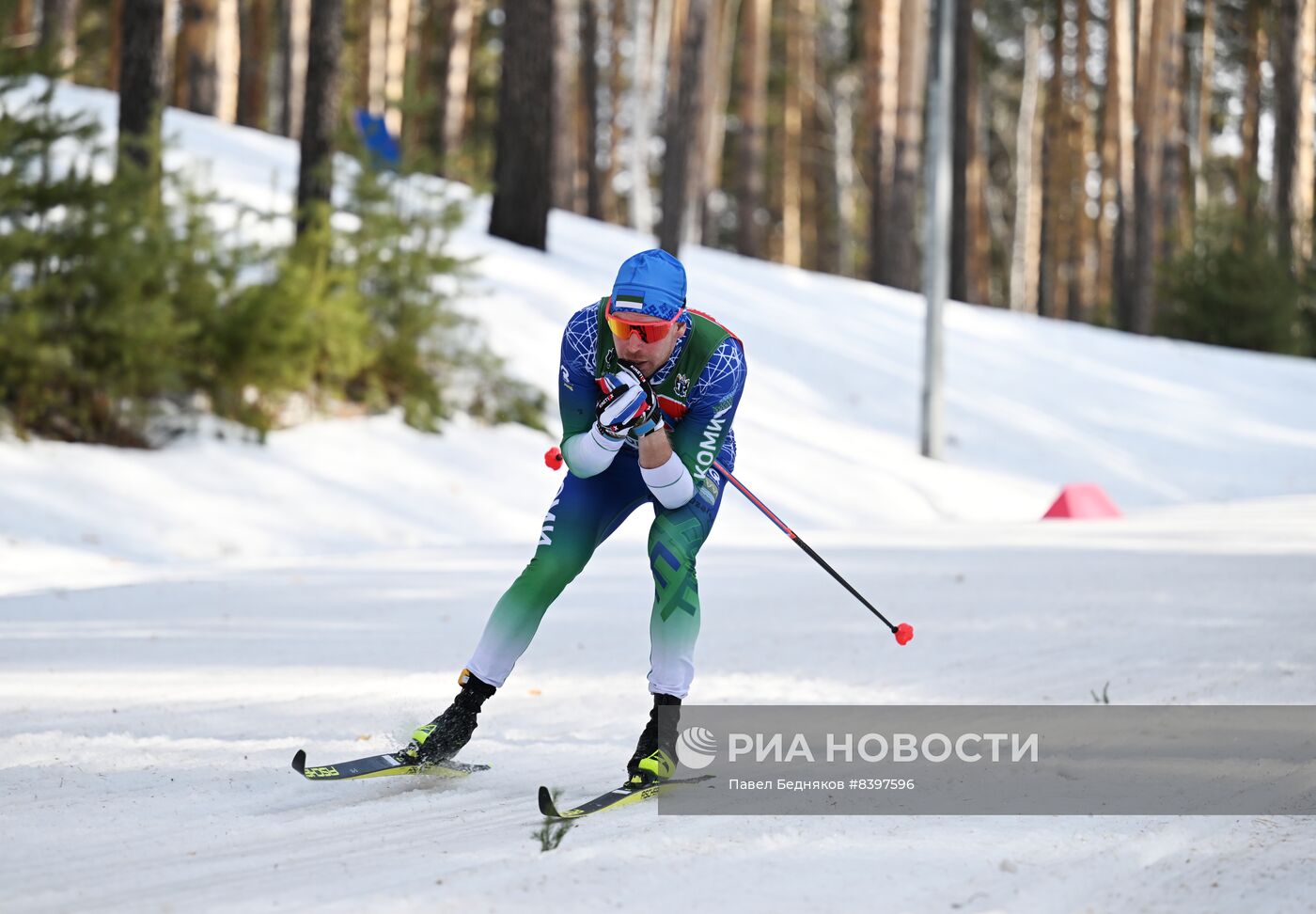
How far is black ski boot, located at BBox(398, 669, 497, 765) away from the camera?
14.6 ft

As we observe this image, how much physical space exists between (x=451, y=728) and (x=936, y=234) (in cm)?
1104

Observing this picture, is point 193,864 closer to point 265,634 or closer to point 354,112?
point 265,634

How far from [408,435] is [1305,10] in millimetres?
20023

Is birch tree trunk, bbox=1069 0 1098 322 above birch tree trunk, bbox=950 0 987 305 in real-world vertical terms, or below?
above

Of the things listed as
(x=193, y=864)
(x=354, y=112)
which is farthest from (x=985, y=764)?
(x=354, y=112)

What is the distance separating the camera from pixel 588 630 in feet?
24.8

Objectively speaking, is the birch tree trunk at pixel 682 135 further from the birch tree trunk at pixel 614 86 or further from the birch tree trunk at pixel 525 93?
the birch tree trunk at pixel 614 86

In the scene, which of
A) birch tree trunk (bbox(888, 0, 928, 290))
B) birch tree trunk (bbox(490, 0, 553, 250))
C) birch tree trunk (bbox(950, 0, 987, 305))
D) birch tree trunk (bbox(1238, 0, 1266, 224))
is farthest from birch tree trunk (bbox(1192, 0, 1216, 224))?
birch tree trunk (bbox(490, 0, 553, 250))

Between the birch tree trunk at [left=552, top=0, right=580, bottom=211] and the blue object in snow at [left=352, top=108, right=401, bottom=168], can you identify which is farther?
the birch tree trunk at [left=552, top=0, right=580, bottom=211]

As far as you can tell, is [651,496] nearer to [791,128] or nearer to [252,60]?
[252,60]

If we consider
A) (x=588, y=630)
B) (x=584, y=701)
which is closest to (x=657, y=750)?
(x=584, y=701)

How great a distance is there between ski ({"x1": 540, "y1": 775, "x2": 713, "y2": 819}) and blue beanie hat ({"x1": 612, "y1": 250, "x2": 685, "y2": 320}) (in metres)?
1.42

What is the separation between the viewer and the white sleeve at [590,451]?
418 cm

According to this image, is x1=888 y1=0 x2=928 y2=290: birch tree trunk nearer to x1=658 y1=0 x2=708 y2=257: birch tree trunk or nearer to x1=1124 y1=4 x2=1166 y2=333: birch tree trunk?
x1=658 y1=0 x2=708 y2=257: birch tree trunk
